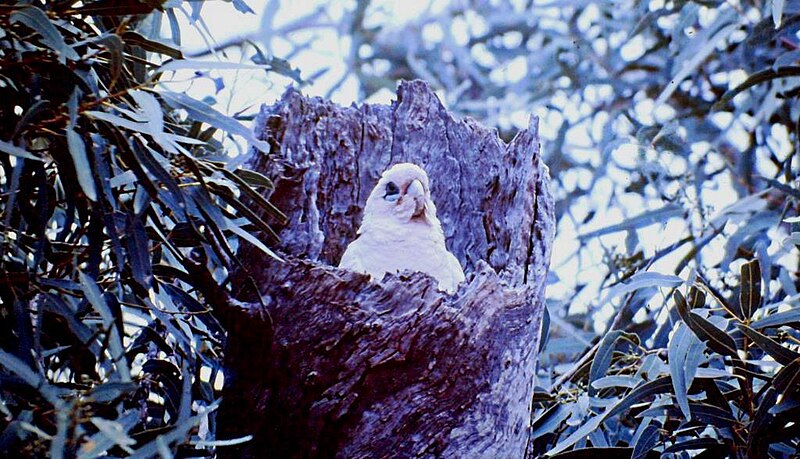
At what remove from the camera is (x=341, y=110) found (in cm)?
211

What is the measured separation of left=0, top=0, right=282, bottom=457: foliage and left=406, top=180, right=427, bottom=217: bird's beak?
1.47ft

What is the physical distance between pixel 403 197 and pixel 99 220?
28.7 inches

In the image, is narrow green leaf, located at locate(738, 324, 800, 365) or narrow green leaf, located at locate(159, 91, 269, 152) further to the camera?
narrow green leaf, located at locate(738, 324, 800, 365)

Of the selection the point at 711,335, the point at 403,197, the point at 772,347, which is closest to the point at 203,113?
the point at 403,197

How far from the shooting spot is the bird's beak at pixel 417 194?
6.44 feet

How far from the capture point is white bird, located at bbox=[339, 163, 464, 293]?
6.26 ft

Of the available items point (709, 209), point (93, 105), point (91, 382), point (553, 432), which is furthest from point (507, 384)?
point (709, 209)

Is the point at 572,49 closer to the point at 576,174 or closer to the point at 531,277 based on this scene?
the point at 576,174

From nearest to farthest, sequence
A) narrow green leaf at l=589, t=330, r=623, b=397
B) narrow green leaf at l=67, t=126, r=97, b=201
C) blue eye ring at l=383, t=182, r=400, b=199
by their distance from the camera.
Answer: narrow green leaf at l=67, t=126, r=97, b=201 → narrow green leaf at l=589, t=330, r=623, b=397 → blue eye ring at l=383, t=182, r=400, b=199

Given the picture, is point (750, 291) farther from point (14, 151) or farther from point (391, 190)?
point (14, 151)

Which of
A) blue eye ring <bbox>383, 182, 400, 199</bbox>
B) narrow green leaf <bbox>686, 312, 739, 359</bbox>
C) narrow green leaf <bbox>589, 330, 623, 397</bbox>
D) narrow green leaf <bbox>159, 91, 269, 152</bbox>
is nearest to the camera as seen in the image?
narrow green leaf <bbox>159, 91, 269, 152</bbox>

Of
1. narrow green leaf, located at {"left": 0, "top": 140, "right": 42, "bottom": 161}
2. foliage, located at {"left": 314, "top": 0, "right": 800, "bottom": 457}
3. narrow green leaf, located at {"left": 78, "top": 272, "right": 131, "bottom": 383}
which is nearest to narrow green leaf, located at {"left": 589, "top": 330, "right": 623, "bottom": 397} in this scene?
foliage, located at {"left": 314, "top": 0, "right": 800, "bottom": 457}

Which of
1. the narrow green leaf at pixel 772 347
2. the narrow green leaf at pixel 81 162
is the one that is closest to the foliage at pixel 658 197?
the narrow green leaf at pixel 772 347

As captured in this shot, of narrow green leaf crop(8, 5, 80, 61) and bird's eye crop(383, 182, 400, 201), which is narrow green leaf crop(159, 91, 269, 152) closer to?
narrow green leaf crop(8, 5, 80, 61)
